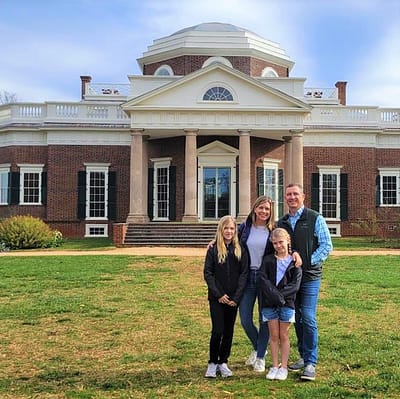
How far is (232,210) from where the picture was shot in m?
26.0

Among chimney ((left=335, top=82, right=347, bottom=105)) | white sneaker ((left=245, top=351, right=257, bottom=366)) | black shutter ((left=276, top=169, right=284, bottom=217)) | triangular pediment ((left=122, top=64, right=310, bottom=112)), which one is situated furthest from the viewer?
chimney ((left=335, top=82, right=347, bottom=105))

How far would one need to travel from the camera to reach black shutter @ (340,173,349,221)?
27000 millimetres

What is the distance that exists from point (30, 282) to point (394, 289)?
7.66m

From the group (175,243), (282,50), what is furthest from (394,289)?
(282,50)

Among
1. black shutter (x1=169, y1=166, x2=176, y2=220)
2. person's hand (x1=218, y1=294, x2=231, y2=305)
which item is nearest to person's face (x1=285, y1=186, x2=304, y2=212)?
person's hand (x1=218, y1=294, x2=231, y2=305)

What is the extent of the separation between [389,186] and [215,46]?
→ 12138 mm

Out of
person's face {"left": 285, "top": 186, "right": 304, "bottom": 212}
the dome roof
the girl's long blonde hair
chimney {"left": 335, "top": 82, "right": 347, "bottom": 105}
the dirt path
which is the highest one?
the dome roof

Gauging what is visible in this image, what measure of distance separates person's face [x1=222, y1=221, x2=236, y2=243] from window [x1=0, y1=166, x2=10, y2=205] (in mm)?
24154

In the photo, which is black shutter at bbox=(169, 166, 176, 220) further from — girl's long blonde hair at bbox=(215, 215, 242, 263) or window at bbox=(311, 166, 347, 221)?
girl's long blonde hair at bbox=(215, 215, 242, 263)

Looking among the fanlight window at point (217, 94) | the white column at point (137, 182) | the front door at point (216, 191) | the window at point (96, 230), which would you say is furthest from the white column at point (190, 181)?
the window at point (96, 230)

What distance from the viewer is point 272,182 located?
27109mm

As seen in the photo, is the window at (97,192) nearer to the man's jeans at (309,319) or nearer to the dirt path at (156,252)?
the dirt path at (156,252)

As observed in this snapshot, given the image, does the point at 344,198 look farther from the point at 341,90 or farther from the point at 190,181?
the point at 341,90

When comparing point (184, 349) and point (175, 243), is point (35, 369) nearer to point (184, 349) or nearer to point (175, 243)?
point (184, 349)
